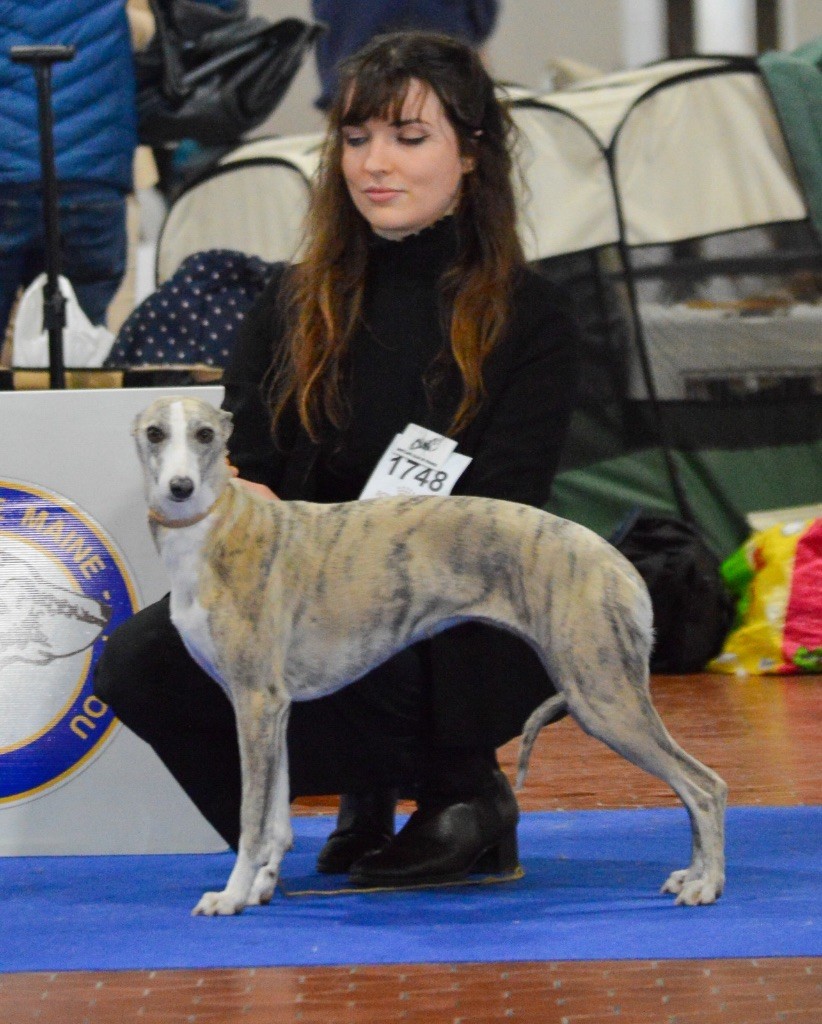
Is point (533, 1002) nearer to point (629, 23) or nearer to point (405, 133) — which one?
point (405, 133)

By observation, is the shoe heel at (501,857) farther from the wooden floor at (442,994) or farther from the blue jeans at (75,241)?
the blue jeans at (75,241)

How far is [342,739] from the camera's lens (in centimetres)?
262

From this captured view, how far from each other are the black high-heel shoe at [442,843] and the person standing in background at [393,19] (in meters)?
3.37

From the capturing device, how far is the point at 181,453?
2264mm

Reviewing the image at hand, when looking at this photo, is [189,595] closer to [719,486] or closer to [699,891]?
[699,891]

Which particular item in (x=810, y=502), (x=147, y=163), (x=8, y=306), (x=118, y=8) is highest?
(x=118, y=8)

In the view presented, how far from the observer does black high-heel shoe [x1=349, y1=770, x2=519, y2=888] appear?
2.60 meters

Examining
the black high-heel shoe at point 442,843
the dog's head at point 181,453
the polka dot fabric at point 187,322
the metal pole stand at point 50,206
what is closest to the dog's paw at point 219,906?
the black high-heel shoe at point 442,843

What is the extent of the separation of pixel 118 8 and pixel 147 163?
41.6 inches

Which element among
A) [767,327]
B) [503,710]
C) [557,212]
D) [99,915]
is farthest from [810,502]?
[99,915]

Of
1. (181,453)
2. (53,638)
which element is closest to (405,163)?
(181,453)

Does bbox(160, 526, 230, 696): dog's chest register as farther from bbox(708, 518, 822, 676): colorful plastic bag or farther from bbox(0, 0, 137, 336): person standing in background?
bbox(708, 518, 822, 676): colorful plastic bag

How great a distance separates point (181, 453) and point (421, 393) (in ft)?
1.84

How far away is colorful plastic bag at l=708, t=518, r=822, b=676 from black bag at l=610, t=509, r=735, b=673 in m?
0.07
